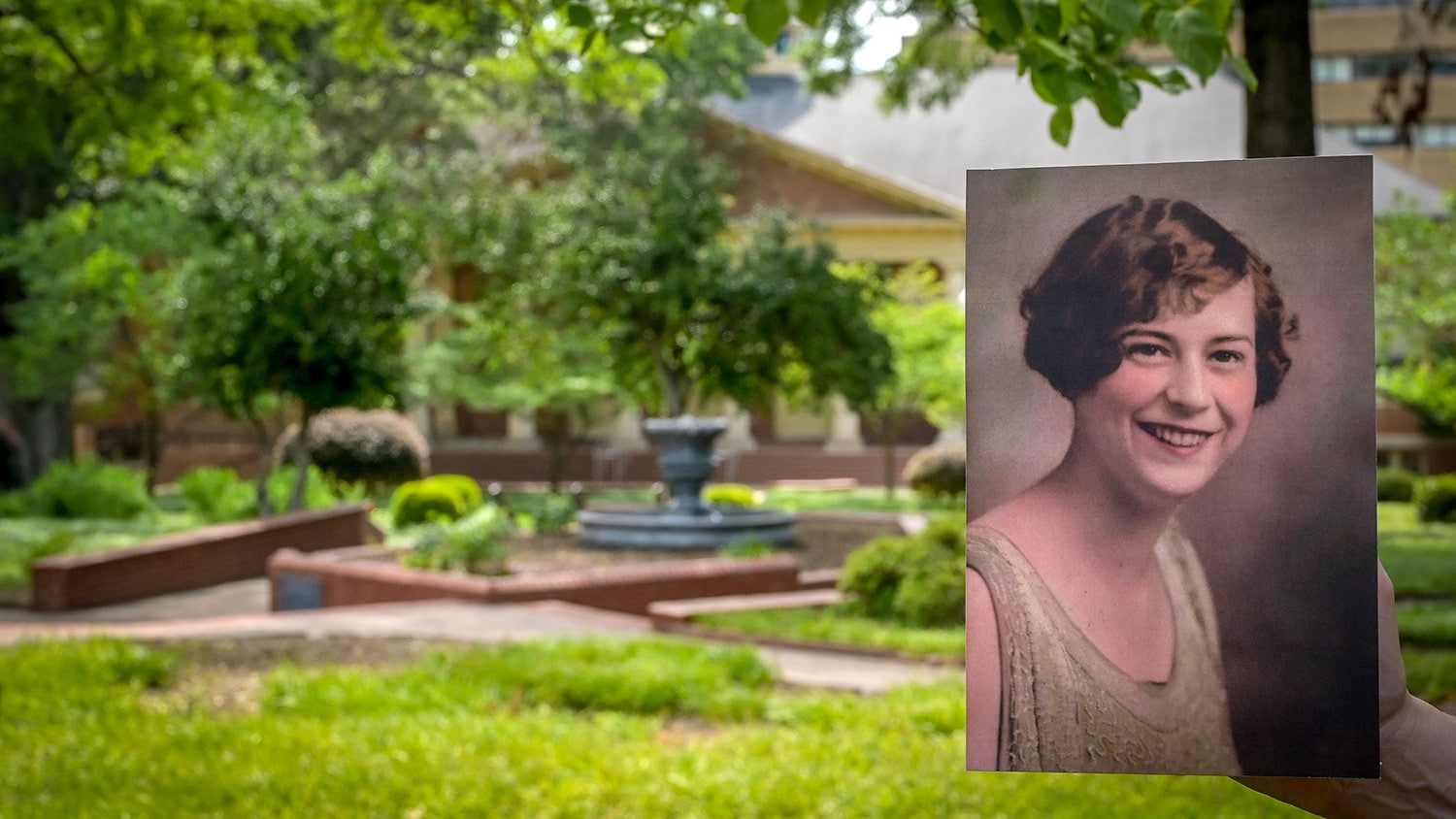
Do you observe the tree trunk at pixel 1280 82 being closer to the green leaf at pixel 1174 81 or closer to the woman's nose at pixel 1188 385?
the green leaf at pixel 1174 81

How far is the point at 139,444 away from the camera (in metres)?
35.0

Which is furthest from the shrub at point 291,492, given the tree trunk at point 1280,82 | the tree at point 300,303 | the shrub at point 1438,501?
the shrub at point 1438,501

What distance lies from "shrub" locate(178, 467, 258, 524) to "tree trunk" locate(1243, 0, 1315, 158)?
1531cm

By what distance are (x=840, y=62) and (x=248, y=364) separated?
870cm

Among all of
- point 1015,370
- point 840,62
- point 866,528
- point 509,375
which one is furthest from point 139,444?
point 1015,370

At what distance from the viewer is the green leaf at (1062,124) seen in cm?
311

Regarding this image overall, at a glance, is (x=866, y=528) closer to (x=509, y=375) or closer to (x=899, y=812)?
(x=509, y=375)

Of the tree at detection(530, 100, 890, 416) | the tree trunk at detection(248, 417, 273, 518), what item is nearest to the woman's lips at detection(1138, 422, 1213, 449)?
the tree trunk at detection(248, 417, 273, 518)

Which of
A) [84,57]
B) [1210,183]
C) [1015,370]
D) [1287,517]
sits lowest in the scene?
[1287,517]

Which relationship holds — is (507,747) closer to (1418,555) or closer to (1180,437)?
(1180,437)

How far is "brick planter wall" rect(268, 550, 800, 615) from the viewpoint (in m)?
13.1

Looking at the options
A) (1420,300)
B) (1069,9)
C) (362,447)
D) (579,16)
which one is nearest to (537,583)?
(579,16)

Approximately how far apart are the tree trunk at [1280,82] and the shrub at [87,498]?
1705 cm

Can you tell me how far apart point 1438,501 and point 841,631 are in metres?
17.1
